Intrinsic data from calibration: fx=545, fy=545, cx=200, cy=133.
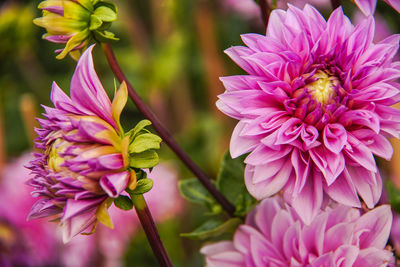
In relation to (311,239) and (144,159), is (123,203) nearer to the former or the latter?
(144,159)

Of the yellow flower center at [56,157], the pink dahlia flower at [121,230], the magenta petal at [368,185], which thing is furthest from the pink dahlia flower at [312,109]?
the pink dahlia flower at [121,230]

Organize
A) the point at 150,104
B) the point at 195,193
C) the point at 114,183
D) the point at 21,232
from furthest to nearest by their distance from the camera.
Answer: the point at 150,104 → the point at 21,232 → the point at 195,193 → the point at 114,183

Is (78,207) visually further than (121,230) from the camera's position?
No

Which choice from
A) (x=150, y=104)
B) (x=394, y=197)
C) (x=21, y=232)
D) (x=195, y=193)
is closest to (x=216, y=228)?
(x=195, y=193)

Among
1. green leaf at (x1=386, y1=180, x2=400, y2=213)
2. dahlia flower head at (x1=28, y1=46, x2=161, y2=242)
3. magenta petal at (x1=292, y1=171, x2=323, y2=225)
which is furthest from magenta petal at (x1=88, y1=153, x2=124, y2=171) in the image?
green leaf at (x1=386, y1=180, x2=400, y2=213)

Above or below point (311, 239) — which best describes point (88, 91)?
above

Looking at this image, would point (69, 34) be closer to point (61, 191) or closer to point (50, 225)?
point (61, 191)

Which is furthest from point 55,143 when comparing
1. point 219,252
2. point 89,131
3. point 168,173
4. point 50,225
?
point 168,173

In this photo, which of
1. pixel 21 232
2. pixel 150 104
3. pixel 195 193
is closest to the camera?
pixel 195 193
